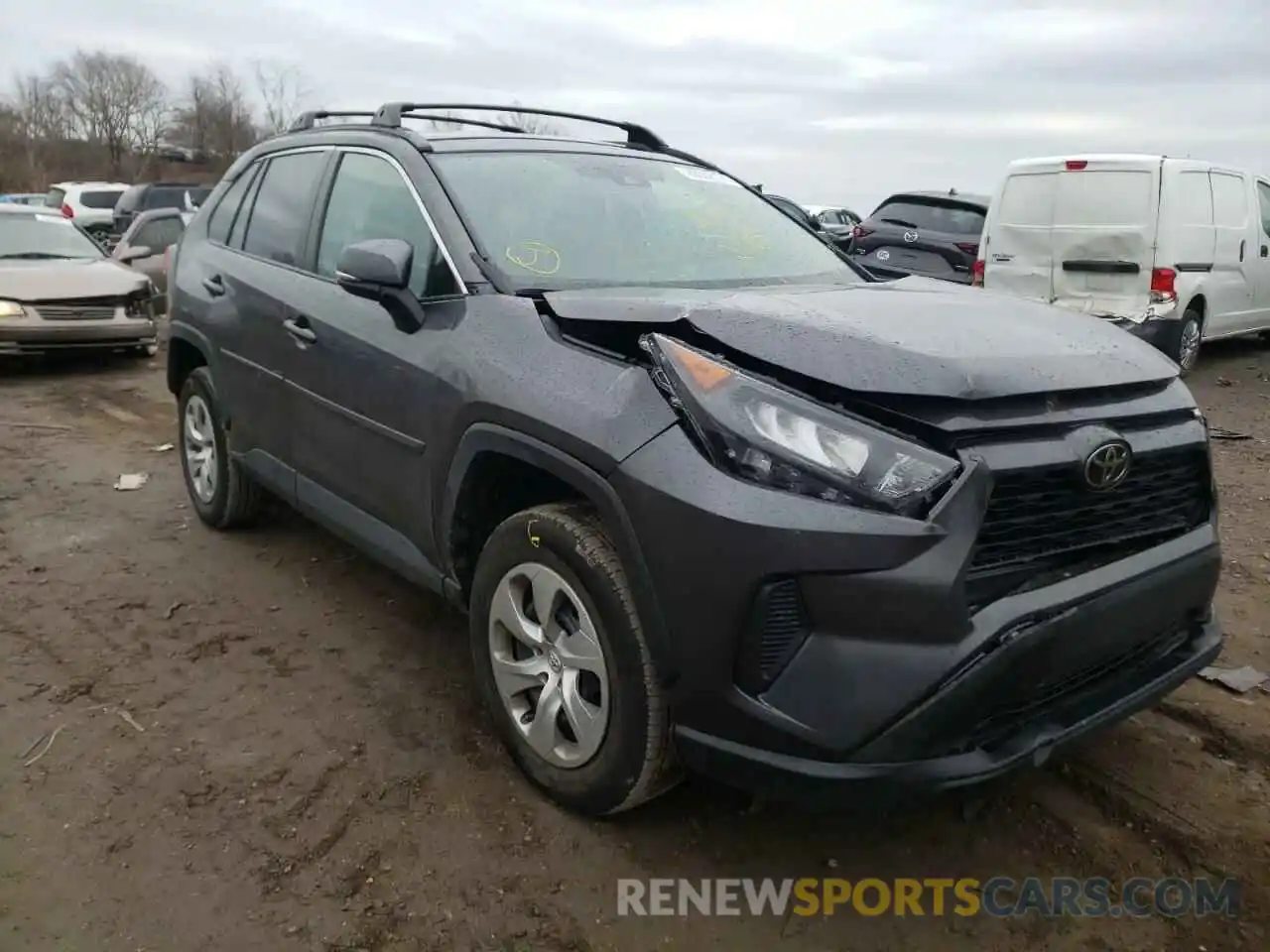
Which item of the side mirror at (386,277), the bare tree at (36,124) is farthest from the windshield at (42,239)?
the bare tree at (36,124)

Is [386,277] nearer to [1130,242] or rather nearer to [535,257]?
[535,257]

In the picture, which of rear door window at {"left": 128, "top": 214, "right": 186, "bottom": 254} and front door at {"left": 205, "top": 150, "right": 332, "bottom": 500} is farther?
rear door window at {"left": 128, "top": 214, "right": 186, "bottom": 254}

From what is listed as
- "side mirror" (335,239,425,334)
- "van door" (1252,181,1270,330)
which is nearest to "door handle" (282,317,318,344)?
"side mirror" (335,239,425,334)

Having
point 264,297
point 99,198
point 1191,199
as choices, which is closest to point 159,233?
point 264,297

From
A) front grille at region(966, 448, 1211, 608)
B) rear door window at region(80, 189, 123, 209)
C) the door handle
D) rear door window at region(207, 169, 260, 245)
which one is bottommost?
Result: front grille at region(966, 448, 1211, 608)

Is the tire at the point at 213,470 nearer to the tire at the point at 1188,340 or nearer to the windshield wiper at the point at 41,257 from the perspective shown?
the windshield wiper at the point at 41,257

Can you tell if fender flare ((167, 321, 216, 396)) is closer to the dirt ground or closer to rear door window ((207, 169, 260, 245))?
rear door window ((207, 169, 260, 245))

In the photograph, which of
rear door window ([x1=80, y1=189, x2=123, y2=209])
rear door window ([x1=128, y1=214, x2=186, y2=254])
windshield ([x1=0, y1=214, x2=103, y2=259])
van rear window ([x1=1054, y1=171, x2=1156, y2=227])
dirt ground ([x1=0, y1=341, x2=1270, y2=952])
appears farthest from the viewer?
rear door window ([x1=80, y1=189, x2=123, y2=209])

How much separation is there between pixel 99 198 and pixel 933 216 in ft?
67.3

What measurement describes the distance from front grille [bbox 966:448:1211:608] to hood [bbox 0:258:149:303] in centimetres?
924

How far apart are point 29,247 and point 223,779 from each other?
891cm

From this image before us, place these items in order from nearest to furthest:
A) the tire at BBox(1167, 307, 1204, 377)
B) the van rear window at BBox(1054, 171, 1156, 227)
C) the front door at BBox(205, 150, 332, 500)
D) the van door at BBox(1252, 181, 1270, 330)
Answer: the front door at BBox(205, 150, 332, 500) → the van rear window at BBox(1054, 171, 1156, 227) → the tire at BBox(1167, 307, 1204, 377) → the van door at BBox(1252, 181, 1270, 330)

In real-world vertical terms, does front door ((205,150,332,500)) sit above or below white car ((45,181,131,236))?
below

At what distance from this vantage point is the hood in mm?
9000
